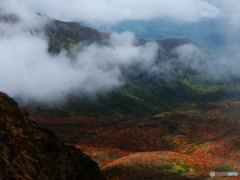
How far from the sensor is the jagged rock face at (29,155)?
21.3 metres

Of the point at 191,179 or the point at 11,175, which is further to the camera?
the point at 191,179

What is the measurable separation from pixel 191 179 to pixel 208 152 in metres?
84.0

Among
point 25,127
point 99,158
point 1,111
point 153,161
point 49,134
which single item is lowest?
point 99,158

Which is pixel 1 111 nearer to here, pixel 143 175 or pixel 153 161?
pixel 143 175

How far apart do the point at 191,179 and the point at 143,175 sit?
46.8ft

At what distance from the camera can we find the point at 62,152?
3478cm

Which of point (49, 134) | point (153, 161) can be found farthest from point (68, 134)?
point (49, 134)

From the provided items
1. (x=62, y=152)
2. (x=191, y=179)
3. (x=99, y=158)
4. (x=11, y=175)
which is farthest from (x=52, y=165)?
(x=99, y=158)

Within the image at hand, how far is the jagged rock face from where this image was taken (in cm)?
2131

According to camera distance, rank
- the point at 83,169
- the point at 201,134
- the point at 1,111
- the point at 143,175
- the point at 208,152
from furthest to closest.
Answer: the point at 201,134 → the point at 208,152 → the point at 143,175 → the point at 83,169 → the point at 1,111

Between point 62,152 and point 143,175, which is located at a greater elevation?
point 62,152

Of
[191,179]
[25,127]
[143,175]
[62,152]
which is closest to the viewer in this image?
[25,127]

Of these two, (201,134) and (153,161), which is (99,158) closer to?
(153,161)

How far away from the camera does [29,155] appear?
85.7 ft
